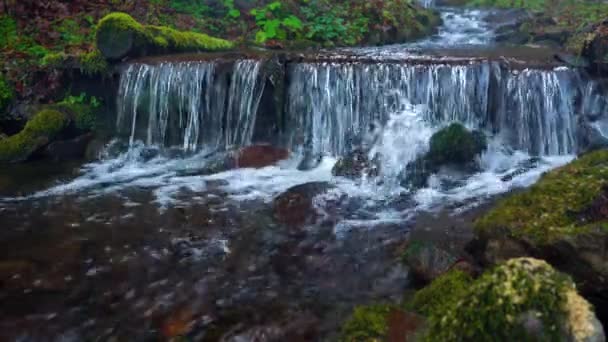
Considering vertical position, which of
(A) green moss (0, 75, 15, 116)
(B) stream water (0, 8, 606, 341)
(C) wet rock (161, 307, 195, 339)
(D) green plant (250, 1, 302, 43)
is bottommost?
(C) wet rock (161, 307, 195, 339)

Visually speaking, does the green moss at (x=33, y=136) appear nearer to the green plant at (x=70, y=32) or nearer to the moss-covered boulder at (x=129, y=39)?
the moss-covered boulder at (x=129, y=39)

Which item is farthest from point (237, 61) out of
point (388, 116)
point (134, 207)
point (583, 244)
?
point (583, 244)

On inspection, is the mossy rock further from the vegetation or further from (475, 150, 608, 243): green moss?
the vegetation

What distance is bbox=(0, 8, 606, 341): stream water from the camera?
5445 millimetres

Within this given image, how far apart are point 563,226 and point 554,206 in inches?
14.5

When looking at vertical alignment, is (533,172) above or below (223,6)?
below

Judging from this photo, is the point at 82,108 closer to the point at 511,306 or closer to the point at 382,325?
the point at 382,325

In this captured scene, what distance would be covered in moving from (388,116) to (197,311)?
6459 millimetres

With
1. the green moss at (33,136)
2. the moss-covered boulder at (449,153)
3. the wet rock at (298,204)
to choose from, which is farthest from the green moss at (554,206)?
the green moss at (33,136)

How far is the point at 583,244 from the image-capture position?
432cm

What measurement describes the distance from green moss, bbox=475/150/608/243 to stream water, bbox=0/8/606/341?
1333 millimetres

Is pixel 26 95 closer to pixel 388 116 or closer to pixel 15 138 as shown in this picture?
pixel 15 138

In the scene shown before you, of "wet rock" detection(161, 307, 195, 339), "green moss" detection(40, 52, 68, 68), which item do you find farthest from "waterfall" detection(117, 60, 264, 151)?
"wet rock" detection(161, 307, 195, 339)

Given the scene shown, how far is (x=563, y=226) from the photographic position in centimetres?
461
